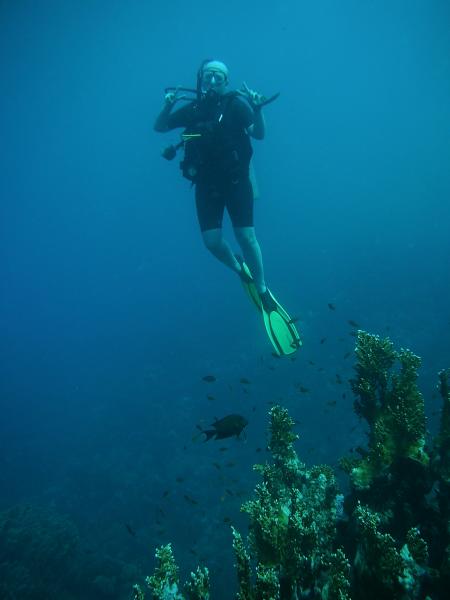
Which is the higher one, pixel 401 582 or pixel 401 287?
pixel 401 287

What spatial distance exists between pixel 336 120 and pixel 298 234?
88.9 m

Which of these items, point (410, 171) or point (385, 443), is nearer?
point (385, 443)

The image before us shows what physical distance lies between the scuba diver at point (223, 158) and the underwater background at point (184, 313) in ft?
6.84

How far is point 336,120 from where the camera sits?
107 meters

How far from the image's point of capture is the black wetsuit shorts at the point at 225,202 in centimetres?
671

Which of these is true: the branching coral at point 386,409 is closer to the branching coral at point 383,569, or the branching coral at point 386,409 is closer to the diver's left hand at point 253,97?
the branching coral at point 383,569

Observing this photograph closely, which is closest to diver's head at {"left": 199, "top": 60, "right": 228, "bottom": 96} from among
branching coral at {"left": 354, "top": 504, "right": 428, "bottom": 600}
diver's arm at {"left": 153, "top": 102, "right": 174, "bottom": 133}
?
diver's arm at {"left": 153, "top": 102, "right": 174, "bottom": 133}

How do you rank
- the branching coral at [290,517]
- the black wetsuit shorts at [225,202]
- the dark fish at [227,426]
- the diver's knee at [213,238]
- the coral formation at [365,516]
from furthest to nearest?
1. the diver's knee at [213,238]
2. the black wetsuit shorts at [225,202]
3. the dark fish at [227,426]
4. the branching coral at [290,517]
5. the coral formation at [365,516]

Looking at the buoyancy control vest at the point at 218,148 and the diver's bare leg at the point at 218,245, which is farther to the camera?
the diver's bare leg at the point at 218,245

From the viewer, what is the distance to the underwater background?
13.2 m

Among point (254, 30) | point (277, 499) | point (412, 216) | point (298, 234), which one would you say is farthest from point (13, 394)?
point (254, 30)

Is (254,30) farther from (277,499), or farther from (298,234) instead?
(277,499)

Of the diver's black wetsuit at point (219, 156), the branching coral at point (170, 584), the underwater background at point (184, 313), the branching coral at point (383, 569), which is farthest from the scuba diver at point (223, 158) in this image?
the branching coral at point (383, 569)

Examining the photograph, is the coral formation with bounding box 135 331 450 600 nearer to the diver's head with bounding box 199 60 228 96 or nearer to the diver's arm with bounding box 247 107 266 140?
the diver's arm with bounding box 247 107 266 140
